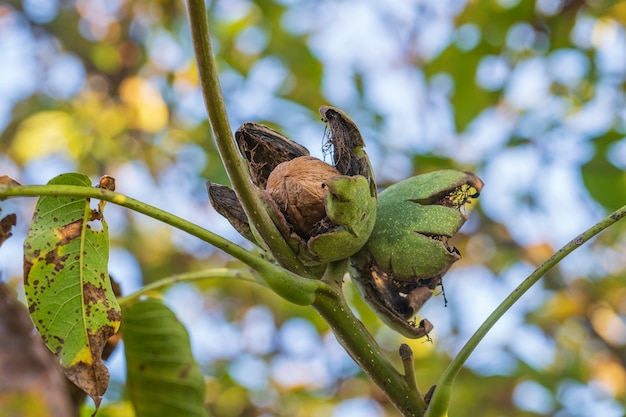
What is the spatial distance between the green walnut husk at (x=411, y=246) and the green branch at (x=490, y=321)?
177mm

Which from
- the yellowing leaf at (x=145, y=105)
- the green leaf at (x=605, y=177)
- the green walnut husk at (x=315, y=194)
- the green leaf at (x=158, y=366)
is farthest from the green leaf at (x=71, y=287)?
the yellowing leaf at (x=145, y=105)

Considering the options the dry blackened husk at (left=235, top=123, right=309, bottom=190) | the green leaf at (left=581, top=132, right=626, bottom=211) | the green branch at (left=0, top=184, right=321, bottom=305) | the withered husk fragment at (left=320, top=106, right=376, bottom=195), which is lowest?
the green branch at (left=0, top=184, right=321, bottom=305)

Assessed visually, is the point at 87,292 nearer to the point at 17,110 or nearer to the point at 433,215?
the point at 433,215

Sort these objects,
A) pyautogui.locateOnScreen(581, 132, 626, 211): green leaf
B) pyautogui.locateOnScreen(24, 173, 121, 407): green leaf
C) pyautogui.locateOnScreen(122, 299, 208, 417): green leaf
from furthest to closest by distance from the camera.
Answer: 1. pyautogui.locateOnScreen(581, 132, 626, 211): green leaf
2. pyautogui.locateOnScreen(122, 299, 208, 417): green leaf
3. pyautogui.locateOnScreen(24, 173, 121, 407): green leaf

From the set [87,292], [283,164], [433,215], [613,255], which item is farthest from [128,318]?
[613,255]

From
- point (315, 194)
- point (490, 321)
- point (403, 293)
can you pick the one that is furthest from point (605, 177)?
point (315, 194)

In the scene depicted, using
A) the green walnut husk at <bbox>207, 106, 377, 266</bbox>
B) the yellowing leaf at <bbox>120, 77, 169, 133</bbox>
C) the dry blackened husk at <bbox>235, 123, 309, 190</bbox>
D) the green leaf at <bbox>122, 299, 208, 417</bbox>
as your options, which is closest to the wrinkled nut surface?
the green walnut husk at <bbox>207, 106, 377, 266</bbox>

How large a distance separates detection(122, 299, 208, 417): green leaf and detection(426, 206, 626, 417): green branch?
2.89ft

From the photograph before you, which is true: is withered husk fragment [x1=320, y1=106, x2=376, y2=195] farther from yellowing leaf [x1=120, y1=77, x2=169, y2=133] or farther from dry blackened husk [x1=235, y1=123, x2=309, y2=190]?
yellowing leaf [x1=120, y1=77, x2=169, y2=133]

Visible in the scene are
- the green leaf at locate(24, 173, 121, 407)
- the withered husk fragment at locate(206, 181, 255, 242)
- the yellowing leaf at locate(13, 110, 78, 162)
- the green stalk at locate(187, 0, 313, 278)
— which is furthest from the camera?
the yellowing leaf at locate(13, 110, 78, 162)

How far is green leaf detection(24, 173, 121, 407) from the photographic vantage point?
156 centimetres

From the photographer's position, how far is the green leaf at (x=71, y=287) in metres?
1.56

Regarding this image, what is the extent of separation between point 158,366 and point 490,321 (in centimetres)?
107

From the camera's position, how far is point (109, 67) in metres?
5.19
